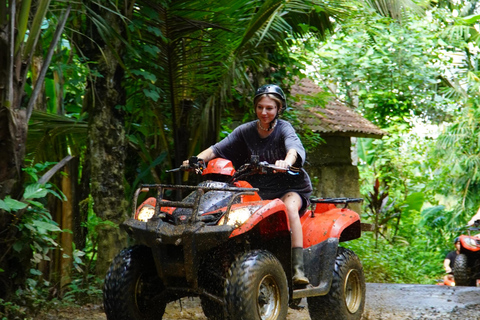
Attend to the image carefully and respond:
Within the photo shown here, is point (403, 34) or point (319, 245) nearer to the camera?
point (319, 245)

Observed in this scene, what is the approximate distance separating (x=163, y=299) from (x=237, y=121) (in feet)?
24.6

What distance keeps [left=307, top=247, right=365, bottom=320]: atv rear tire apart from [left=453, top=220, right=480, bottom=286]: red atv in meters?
5.36

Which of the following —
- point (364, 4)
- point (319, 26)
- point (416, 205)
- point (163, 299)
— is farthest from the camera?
point (416, 205)

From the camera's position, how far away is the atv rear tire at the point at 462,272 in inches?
412

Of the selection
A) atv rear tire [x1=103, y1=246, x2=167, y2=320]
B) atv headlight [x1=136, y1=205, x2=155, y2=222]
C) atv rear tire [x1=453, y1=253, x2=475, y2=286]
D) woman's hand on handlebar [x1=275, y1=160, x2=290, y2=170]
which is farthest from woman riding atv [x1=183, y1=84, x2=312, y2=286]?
atv rear tire [x1=453, y1=253, x2=475, y2=286]

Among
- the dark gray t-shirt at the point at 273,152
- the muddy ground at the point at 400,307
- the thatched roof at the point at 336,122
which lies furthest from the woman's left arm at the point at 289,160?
the thatched roof at the point at 336,122

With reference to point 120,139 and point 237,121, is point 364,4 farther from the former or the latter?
point 237,121

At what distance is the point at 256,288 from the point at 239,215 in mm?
479

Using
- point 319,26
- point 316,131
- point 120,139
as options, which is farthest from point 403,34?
point 120,139

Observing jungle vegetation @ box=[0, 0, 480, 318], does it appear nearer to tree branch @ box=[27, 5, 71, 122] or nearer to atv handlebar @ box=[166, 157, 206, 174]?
tree branch @ box=[27, 5, 71, 122]

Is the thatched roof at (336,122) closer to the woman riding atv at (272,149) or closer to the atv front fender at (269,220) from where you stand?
the woman riding atv at (272,149)

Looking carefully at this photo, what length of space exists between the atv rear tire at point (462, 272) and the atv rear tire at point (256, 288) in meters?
6.83

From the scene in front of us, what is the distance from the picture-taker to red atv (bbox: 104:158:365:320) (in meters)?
4.12

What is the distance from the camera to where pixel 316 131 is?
1336 centimetres
